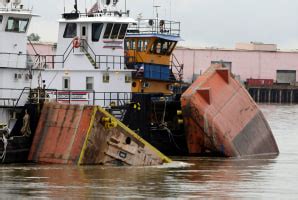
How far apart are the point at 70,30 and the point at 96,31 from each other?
109cm

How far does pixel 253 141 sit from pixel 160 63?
699cm

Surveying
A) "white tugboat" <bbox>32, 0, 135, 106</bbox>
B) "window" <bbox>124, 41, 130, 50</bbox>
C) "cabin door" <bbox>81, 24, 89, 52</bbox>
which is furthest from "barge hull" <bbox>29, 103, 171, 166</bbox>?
"window" <bbox>124, 41, 130, 50</bbox>

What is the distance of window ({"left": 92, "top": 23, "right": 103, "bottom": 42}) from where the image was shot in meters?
46.0

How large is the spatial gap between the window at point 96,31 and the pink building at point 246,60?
59804mm

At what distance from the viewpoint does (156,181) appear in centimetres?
3766

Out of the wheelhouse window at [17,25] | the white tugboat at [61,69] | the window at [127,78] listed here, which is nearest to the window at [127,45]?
the white tugboat at [61,69]

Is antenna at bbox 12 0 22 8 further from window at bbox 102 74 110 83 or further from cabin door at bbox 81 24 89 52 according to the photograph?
window at bbox 102 74 110 83

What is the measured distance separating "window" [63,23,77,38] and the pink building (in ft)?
195

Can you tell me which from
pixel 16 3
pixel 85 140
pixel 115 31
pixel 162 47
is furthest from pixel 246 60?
pixel 85 140

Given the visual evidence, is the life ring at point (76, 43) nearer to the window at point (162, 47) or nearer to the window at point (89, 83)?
the window at point (89, 83)

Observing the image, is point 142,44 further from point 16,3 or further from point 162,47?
point 16,3

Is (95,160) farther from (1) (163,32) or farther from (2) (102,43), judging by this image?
(1) (163,32)

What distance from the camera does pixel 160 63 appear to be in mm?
54094

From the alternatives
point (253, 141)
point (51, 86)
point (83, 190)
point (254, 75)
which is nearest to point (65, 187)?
point (83, 190)
